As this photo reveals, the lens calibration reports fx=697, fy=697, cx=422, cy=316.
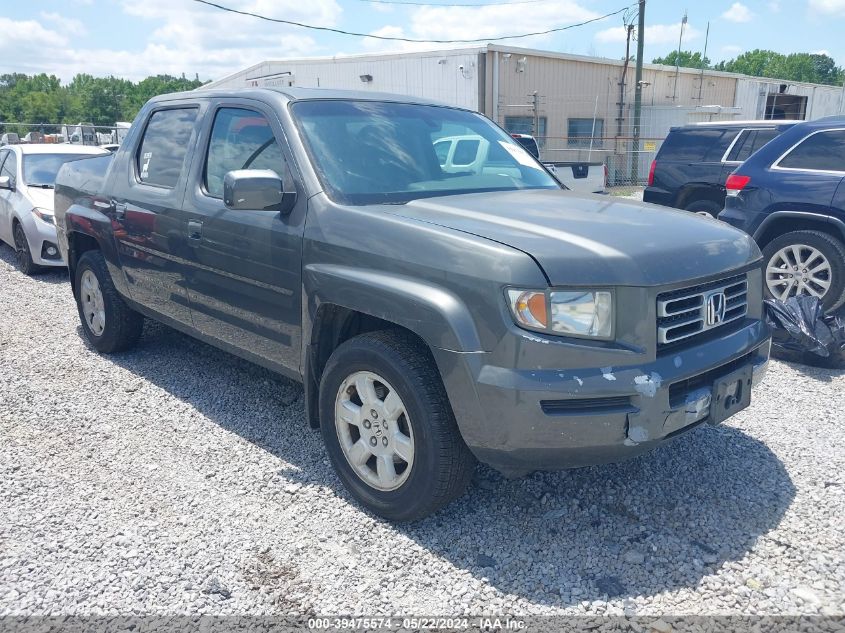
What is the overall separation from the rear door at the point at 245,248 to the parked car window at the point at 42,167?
19.9 ft

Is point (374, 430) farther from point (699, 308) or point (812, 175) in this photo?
point (812, 175)

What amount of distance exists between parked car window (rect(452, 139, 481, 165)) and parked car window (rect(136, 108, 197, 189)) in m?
1.64

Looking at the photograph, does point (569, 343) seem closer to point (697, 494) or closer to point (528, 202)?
point (528, 202)

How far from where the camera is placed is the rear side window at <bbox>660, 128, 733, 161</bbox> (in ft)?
32.7

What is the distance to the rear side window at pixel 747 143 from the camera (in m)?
9.70

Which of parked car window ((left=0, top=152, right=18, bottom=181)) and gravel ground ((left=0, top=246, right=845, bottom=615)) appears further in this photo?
parked car window ((left=0, top=152, right=18, bottom=181))

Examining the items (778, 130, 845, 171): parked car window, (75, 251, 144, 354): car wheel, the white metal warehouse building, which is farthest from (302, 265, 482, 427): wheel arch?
the white metal warehouse building

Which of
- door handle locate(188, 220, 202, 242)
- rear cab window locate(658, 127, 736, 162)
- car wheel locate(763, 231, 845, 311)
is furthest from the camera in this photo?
rear cab window locate(658, 127, 736, 162)

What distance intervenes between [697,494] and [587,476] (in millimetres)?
528

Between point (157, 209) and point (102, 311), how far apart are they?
1.48 metres

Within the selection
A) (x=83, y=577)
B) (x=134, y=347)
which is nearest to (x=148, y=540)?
(x=83, y=577)

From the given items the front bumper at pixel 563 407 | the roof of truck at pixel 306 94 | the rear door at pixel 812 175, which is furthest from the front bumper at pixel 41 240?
the rear door at pixel 812 175

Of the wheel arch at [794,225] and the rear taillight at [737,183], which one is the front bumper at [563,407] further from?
the rear taillight at [737,183]

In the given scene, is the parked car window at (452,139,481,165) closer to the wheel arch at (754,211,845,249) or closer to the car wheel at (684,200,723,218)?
the wheel arch at (754,211,845,249)
